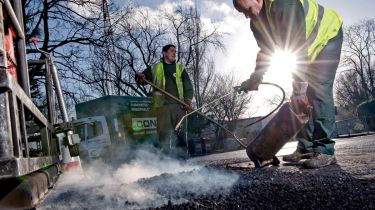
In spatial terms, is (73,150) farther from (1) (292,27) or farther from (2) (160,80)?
(1) (292,27)

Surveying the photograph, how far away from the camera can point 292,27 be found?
3129mm

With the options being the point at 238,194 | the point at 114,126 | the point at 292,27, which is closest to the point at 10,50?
the point at 238,194

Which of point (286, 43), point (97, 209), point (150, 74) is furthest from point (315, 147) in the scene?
point (150, 74)

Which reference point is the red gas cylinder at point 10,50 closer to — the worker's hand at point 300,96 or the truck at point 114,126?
the worker's hand at point 300,96

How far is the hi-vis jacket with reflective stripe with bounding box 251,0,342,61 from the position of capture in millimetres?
3080

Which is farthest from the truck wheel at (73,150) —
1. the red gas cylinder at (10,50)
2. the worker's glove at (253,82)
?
the worker's glove at (253,82)

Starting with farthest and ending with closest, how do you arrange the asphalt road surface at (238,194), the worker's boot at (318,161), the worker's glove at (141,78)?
the worker's glove at (141,78)
the worker's boot at (318,161)
the asphalt road surface at (238,194)

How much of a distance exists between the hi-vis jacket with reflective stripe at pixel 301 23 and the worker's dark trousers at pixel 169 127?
2.46 meters

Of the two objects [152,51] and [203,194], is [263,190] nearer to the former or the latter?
[203,194]

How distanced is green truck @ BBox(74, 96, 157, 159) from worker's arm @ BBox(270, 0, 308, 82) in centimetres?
1038

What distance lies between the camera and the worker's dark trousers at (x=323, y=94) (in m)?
3.31

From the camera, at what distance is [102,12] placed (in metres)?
15.7

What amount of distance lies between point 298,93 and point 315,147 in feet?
2.00

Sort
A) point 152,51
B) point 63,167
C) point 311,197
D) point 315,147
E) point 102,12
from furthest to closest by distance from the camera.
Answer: point 152,51, point 102,12, point 63,167, point 315,147, point 311,197
